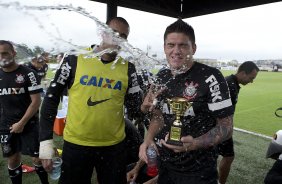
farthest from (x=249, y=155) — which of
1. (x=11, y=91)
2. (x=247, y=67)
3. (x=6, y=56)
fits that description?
(x=6, y=56)

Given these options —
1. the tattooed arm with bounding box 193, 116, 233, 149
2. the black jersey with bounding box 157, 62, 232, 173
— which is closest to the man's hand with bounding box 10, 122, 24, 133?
the black jersey with bounding box 157, 62, 232, 173

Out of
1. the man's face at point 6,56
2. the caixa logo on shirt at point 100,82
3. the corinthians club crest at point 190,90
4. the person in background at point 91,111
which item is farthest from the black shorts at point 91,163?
the man's face at point 6,56

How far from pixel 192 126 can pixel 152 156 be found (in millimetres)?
678

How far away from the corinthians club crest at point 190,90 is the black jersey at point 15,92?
93.0 inches

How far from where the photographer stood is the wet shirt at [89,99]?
2344 millimetres

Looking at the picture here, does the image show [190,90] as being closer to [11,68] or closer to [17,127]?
[17,127]

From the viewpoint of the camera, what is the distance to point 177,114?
1.93m

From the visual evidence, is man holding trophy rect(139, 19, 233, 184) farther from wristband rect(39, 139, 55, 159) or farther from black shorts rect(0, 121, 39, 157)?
black shorts rect(0, 121, 39, 157)

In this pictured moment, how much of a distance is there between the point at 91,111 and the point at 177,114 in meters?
0.78

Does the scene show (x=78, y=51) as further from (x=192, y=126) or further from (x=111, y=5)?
(x=111, y=5)

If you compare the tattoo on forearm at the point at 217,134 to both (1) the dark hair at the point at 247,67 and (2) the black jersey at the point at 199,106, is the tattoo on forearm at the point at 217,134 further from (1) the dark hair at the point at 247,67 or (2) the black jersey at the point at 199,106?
(1) the dark hair at the point at 247,67

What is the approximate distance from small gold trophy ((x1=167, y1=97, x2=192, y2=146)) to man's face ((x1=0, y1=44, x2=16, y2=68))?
2.43 metres

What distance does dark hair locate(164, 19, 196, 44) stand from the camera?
2051mm

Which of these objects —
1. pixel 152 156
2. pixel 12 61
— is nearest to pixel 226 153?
pixel 152 156
